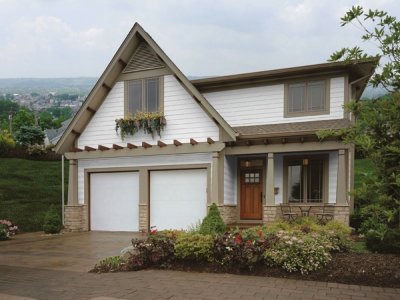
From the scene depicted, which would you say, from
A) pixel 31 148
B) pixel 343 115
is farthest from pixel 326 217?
pixel 31 148

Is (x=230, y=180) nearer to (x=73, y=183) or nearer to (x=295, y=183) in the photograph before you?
(x=295, y=183)

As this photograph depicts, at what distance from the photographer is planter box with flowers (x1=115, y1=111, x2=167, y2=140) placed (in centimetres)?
1521

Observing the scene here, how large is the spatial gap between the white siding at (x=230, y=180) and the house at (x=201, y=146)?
0.04 meters

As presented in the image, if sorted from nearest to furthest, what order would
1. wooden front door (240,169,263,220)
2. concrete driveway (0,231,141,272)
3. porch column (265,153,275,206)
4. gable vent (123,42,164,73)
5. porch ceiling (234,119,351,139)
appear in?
concrete driveway (0,231,141,272)
porch ceiling (234,119,351,139)
porch column (265,153,275,206)
wooden front door (240,169,263,220)
gable vent (123,42,164,73)

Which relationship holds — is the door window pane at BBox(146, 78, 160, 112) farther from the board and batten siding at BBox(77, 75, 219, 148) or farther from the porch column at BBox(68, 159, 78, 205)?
the porch column at BBox(68, 159, 78, 205)

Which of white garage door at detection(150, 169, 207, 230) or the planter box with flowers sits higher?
the planter box with flowers

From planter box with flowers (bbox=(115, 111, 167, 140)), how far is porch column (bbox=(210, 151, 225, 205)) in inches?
97.6

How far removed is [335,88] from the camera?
14383mm

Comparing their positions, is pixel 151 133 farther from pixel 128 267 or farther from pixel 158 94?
pixel 128 267

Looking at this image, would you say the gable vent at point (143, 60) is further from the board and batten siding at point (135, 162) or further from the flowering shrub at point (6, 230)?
the flowering shrub at point (6, 230)

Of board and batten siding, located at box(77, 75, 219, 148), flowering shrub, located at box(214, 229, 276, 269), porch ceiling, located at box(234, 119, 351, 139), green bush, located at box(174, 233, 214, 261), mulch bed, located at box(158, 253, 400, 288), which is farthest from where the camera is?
board and batten siding, located at box(77, 75, 219, 148)

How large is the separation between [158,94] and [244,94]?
3.40 m

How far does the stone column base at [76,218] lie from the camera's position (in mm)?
16469

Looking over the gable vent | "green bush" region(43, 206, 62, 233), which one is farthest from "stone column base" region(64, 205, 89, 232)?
the gable vent
